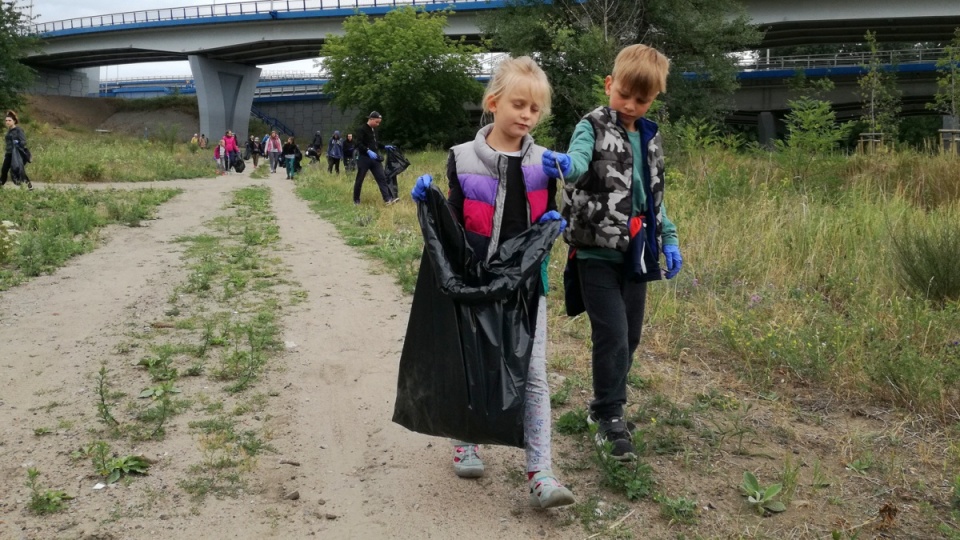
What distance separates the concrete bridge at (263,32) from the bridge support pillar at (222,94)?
0.07 m

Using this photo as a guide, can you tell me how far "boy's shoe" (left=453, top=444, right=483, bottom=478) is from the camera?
12.3 feet

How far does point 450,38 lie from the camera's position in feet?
177

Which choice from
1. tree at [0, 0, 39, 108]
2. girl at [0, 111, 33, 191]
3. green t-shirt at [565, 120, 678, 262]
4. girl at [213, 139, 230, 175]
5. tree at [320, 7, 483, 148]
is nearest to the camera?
green t-shirt at [565, 120, 678, 262]

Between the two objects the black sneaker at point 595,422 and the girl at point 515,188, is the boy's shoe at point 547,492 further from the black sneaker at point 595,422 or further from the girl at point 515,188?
the black sneaker at point 595,422

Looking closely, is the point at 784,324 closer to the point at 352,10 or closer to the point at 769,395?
the point at 769,395

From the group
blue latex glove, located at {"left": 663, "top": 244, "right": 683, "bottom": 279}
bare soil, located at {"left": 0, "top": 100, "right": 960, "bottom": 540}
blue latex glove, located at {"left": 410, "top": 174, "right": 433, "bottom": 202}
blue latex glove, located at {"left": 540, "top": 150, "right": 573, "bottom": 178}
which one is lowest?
bare soil, located at {"left": 0, "top": 100, "right": 960, "bottom": 540}

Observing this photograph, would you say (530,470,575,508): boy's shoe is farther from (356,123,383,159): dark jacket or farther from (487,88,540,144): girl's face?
(356,123,383,159): dark jacket

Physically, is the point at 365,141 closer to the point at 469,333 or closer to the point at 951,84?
the point at 951,84

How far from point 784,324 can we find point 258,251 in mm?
6115

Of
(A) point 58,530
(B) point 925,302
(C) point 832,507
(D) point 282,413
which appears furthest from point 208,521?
(B) point 925,302

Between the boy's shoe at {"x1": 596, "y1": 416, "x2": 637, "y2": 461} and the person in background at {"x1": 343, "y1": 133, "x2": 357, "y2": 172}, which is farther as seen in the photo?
the person in background at {"x1": 343, "y1": 133, "x2": 357, "y2": 172}

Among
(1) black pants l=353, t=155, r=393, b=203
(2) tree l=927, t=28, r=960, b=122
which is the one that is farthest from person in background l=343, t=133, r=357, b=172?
(2) tree l=927, t=28, r=960, b=122

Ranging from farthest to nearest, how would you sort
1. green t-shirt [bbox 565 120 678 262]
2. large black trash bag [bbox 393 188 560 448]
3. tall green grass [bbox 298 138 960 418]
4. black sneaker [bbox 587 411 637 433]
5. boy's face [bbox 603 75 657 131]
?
tall green grass [bbox 298 138 960 418], black sneaker [bbox 587 411 637 433], boy's face [bbox 603 75 657 131], green t-shirt [bbox 565 120 678 262], large black trash bag [bbox 393 188 560 448]

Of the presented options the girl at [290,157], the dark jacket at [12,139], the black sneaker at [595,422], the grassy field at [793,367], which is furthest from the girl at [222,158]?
the black sneaker at [595,422]
